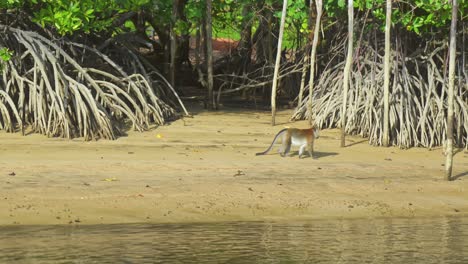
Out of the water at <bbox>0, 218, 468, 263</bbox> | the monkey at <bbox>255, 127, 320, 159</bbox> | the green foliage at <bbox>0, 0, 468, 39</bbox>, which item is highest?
the green foliage at <bbox>0, 0, 468, 39</bbox>

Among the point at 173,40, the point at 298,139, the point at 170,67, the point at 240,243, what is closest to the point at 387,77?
the point at 298,139

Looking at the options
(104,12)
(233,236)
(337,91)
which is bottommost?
(233,236)

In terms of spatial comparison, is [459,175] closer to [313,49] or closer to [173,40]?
[313,49]

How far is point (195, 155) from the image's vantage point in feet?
41.8

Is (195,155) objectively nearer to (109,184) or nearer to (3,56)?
(109,184)

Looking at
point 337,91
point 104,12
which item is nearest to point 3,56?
point 104,12

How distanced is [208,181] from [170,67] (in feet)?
→ 20.4

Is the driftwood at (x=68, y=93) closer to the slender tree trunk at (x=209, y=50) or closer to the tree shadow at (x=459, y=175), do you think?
the slender tree trunk at (x=209, y=50)

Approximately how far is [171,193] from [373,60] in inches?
231

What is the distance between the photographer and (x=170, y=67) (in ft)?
56.4

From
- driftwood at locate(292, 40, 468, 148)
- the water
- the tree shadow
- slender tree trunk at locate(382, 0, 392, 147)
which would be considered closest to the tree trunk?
slender tree trunk at locate(382, 0, 392, 147)

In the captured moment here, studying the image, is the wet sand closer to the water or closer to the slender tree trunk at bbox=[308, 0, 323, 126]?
the water

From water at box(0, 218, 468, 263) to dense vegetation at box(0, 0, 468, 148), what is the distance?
4.17 metres

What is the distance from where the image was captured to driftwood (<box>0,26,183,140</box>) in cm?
1343
